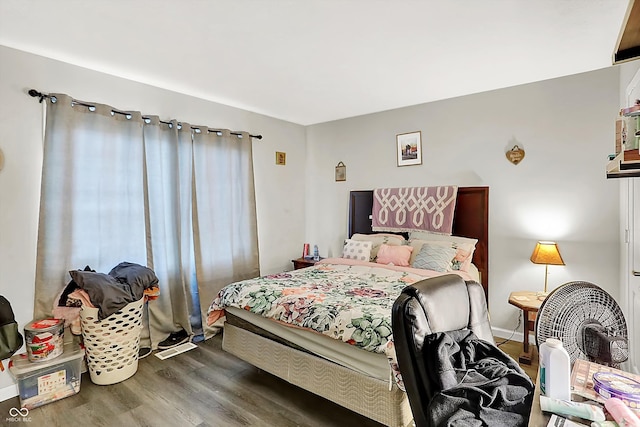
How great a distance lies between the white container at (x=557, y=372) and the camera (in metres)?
0.91

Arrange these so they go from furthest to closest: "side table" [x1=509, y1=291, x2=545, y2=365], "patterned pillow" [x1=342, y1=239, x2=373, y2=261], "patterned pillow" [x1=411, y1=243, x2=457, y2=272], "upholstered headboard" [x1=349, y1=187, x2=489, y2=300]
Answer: "patterned pillow" [x1=342, y1=239, x2=373, y2=261]
"upholstered headboard" [x1=349, y1=187, x2=489, y2=300]
"patterned pillow" [x1=411, y1=243, x2=457, y2=272]
"side table" [x1=509, y1=291, x2=545, y2=365]

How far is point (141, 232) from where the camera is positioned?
123 inches

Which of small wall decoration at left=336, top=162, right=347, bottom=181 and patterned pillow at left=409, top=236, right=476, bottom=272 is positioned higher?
small wall decoration at left=336, top=162, right=347, bottom=181

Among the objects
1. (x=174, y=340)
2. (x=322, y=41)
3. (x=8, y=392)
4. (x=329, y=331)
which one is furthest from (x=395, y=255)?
(x=8, y=392)

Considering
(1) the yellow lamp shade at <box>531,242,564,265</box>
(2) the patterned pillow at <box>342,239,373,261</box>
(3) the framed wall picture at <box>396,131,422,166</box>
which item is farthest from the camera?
(3) the framed wall picture at <box>396,131,422,166</box>

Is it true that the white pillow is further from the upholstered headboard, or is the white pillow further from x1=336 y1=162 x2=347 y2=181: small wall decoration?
x1=336 y1=162 x2=347 y2=181: small wall decoration

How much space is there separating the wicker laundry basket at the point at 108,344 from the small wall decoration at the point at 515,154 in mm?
3655

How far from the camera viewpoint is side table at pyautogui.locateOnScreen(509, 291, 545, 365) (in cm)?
273

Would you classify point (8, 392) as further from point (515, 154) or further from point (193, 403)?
point (515, 154)

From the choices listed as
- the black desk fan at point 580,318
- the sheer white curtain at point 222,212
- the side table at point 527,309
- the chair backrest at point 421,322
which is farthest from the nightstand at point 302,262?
the black desk fan at point 580,318

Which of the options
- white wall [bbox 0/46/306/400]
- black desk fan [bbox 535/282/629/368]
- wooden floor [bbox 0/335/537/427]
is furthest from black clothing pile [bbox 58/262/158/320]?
black desk fan [bbox 535/282/629/368]

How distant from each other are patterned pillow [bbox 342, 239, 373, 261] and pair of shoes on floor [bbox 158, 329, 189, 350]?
1.90 metres

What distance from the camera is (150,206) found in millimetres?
3189

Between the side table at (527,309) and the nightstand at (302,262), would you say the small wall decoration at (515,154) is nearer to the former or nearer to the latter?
the side table at (527,309)
